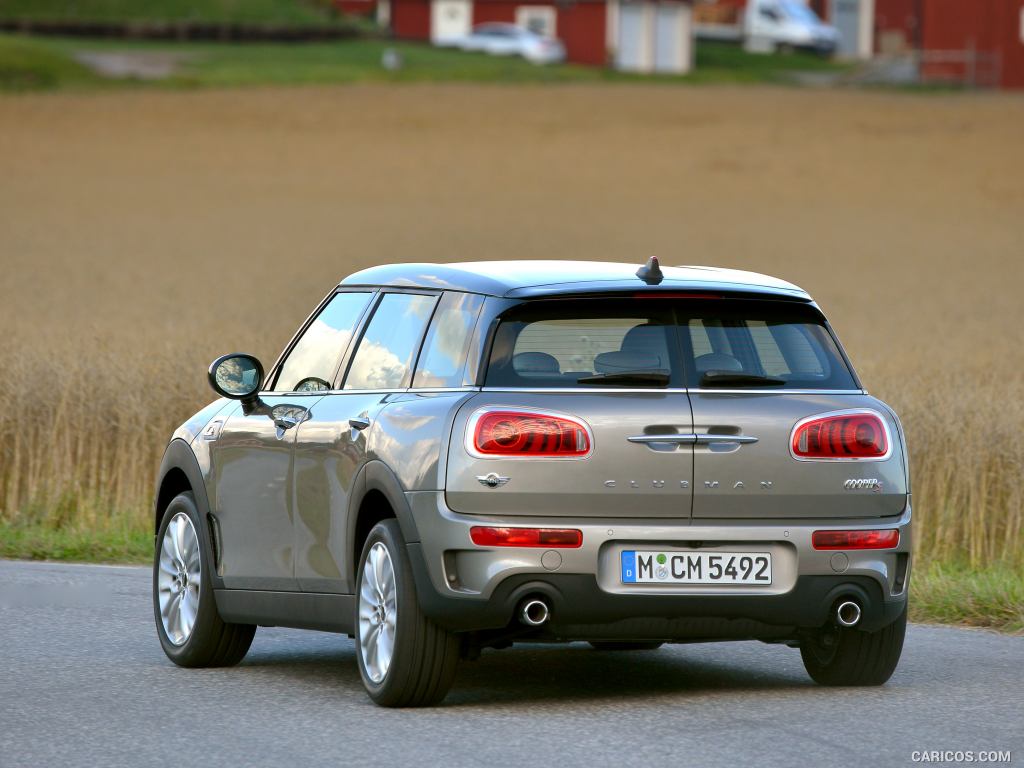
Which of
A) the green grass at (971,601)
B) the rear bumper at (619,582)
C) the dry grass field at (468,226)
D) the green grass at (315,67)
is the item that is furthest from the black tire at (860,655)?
the green grass at (315,67)

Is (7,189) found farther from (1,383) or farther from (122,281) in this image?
(1,383)

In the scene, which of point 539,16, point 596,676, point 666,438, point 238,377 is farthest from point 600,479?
point 539,16

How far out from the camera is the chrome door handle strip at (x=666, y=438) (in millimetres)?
7680

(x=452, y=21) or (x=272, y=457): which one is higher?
(x=452, y=21)

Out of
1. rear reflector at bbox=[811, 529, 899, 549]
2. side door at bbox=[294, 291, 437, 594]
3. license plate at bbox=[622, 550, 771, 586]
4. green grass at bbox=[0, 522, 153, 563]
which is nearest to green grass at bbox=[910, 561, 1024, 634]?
rear reflector at bbox=[811, 529, 899, 549]

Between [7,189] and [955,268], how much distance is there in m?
19.5

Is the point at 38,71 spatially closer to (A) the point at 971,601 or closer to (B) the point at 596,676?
(A) the point at 971,601

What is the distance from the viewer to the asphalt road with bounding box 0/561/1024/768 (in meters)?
7.11

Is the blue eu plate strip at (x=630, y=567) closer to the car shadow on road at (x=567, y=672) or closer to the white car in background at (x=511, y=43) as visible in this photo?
the car shadow on road at (x=567, y=672)

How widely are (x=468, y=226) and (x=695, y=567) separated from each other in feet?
108

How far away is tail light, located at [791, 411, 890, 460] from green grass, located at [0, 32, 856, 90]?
53.0m

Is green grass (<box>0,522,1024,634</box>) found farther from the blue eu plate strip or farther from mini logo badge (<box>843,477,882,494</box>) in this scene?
the blue eu plate strip

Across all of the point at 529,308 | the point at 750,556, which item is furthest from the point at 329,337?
the point at 750,556

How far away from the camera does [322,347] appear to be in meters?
9.15
